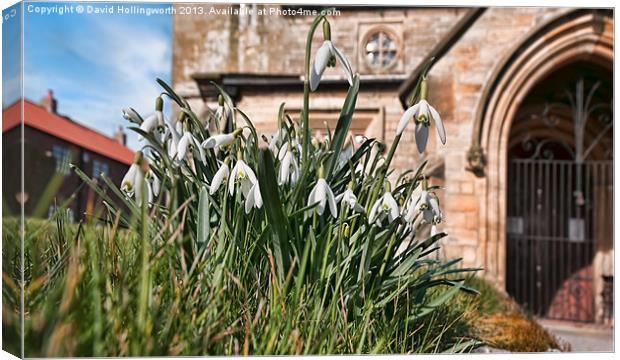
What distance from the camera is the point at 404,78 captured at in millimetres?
9594

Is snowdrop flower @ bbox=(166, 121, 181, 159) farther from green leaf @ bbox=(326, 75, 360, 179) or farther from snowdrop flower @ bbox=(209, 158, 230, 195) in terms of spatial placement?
green leaf @ bbox=(326, 75, 360, 179)

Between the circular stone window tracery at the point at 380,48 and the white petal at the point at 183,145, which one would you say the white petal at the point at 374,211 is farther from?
the circular stone window tracery at the point at 380,48

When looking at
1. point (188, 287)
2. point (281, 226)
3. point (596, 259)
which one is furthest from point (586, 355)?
point (596, 259)

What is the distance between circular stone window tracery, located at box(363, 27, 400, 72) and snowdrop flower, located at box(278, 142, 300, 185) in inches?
290

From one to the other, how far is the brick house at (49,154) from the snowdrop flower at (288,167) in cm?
69

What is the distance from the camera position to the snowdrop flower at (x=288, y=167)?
2.99m

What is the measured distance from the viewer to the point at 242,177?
288 cm

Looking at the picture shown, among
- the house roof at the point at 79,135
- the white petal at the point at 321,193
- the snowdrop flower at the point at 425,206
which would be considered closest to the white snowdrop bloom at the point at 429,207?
the snowdrop flower at the point at 425,206

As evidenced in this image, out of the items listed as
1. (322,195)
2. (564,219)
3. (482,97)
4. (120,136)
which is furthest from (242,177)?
(564,219)

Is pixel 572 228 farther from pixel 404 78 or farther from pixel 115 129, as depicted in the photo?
pixel 115 129

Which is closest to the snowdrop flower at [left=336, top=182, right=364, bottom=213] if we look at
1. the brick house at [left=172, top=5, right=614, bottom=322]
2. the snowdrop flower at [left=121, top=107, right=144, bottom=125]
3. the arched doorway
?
the snowdrop flower at [left=121, top=107, right=144, bottom=125]

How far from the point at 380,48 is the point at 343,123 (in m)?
7.37

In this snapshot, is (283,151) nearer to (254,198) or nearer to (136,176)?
(254,198)

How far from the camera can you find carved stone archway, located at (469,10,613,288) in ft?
26.8
